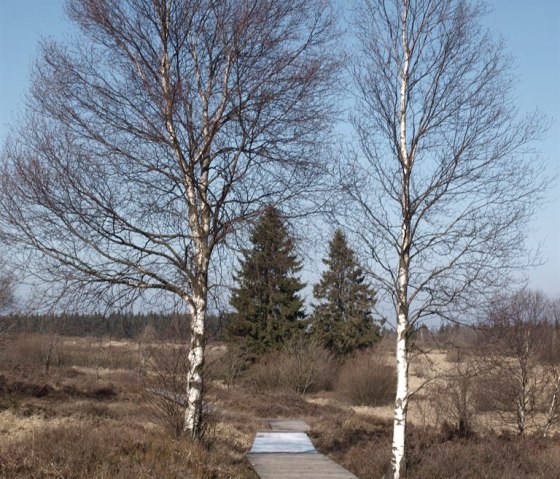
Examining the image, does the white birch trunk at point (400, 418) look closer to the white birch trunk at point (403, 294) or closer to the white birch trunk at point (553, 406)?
the white birch trunk at point (403, 294)

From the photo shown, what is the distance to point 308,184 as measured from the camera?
8.59 meters

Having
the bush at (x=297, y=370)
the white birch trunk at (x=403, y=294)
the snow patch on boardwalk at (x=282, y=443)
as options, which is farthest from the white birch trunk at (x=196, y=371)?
the bush at (x=297, y=370)

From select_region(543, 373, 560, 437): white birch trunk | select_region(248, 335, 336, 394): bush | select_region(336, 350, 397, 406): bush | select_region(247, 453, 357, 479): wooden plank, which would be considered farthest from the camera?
select_region(248, 335, 336, 394): bush

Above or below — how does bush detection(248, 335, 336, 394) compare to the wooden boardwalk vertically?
above

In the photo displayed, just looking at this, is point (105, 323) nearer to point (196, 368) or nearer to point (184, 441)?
point (196, 368)

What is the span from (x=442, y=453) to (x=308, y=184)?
5.84 metres

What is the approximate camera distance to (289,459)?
11.6m

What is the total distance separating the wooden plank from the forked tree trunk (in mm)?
1927

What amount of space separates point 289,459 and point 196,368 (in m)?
4.54

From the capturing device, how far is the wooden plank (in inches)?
383

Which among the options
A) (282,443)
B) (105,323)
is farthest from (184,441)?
(282,443)

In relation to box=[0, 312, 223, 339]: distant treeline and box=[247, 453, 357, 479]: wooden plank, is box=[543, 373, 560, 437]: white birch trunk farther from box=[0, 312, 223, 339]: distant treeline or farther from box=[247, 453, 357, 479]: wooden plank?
box=[0, 312, 223, 339]: distant treeline

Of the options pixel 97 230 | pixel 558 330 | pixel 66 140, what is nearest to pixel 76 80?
pixel 66 140

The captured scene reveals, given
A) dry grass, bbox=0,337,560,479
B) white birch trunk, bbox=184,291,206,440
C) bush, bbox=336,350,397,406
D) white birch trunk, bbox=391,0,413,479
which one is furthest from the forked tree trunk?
bush, bbox=336,350,397,406
